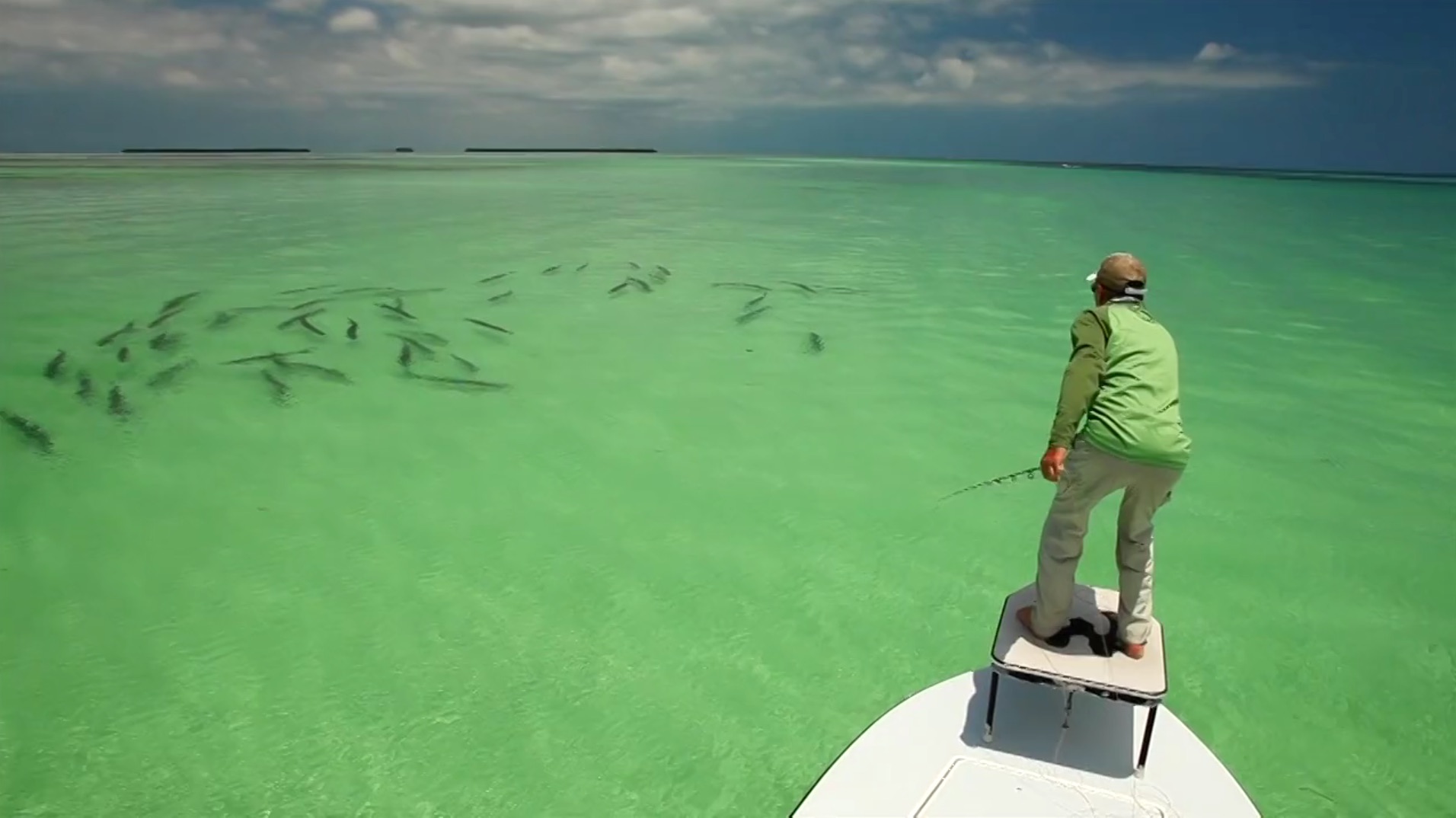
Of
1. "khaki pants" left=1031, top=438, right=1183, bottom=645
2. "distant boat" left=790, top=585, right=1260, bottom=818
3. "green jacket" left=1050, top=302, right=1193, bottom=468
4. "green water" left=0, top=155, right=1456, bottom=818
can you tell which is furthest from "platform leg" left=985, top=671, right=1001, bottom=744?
"green jacket" left=1050, top=302, right=1193, bottom=468

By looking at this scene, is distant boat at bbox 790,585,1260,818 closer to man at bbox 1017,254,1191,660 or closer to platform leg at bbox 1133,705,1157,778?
platform leg at bbox 1133,705,1157,778

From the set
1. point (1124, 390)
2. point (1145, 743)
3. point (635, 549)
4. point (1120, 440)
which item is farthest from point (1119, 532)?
point (635, 549)

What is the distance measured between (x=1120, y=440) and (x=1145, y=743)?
1144 millimetres

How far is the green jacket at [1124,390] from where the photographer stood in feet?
9.80

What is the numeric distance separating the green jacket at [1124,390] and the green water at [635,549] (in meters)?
1.85

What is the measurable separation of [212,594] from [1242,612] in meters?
6.33

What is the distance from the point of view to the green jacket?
299cm

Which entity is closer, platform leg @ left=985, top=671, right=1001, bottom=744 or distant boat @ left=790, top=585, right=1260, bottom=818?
distant boat @ left=790, top=585, right=1260, bottom=818

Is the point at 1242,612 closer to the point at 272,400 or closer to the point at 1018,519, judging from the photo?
the point at 1018,519

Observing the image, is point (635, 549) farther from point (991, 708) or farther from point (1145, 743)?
point (1145, 743)

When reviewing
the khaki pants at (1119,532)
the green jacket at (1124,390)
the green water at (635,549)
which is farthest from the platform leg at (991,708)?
the green jacket at (1124,390)

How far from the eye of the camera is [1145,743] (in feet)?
10.1

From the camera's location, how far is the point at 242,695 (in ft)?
13.8

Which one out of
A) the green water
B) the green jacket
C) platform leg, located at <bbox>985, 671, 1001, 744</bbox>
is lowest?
the green water
